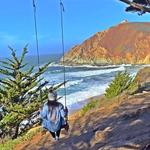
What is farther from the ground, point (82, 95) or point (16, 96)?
point (16, 96)

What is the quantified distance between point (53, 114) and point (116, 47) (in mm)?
114271

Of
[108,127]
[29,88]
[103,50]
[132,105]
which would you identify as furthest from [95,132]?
[103,50]

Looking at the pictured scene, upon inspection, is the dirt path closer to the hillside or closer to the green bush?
the hillside

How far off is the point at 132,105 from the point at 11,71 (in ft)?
23.8

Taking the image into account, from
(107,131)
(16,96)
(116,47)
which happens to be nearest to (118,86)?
(16,96)

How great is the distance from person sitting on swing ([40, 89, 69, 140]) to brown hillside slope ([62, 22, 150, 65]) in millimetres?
99456

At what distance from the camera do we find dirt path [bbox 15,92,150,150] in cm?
1197

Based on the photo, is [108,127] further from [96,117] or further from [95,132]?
[96,117]

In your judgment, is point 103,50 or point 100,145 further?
point 103,50

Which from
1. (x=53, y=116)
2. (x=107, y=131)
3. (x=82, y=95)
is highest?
(x=53, y=116)

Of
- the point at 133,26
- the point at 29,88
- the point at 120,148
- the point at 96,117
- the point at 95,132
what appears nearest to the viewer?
the point at 120,148

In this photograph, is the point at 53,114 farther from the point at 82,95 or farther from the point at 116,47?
the point at 116,47

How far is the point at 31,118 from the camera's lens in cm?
2430

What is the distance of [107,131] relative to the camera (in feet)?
46.2
